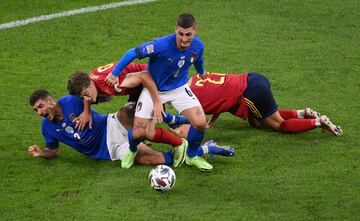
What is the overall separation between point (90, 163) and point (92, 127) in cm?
38

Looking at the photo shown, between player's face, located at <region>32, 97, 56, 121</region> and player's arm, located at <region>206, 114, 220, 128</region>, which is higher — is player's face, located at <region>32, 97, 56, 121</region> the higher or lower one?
the higher one

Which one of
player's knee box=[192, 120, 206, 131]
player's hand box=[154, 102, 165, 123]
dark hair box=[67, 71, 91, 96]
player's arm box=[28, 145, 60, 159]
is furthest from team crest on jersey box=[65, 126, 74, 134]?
player's knee box=[192, 120, 206, 131]

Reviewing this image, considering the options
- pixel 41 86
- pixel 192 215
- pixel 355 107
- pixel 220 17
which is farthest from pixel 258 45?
pixel 192 215

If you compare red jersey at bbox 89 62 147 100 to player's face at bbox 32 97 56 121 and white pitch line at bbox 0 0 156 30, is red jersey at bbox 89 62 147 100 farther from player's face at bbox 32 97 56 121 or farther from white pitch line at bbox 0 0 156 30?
white pitch line at bbox 0 0 156 30

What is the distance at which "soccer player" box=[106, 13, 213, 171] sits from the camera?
→ 861cm

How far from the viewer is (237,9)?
13.9 meters

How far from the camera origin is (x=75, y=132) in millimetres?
9070

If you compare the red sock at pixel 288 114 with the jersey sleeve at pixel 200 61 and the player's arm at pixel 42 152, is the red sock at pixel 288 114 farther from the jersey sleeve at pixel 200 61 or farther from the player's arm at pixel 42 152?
the player's arm at pixel 42 152

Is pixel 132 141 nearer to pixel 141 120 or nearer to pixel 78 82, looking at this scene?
pixel 141 120

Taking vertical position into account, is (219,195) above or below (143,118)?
below

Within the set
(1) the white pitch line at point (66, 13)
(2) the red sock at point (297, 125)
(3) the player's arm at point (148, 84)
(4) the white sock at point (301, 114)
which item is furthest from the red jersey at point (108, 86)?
(1) the white pitch line at point (66, 13)

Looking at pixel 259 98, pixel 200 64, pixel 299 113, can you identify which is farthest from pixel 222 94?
pixel 299 113

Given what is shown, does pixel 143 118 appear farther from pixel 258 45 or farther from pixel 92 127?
pixel 258 45

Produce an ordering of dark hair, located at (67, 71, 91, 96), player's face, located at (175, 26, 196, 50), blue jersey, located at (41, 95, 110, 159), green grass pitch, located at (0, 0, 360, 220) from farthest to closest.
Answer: blue jersey, located at (41, 95, 110, 159) → dark hair, located at (67, 71, 91, 96) → player's face, located at (175, 26, 196, 50) → green grass pitch, located at (0, 0, 360, 220)
